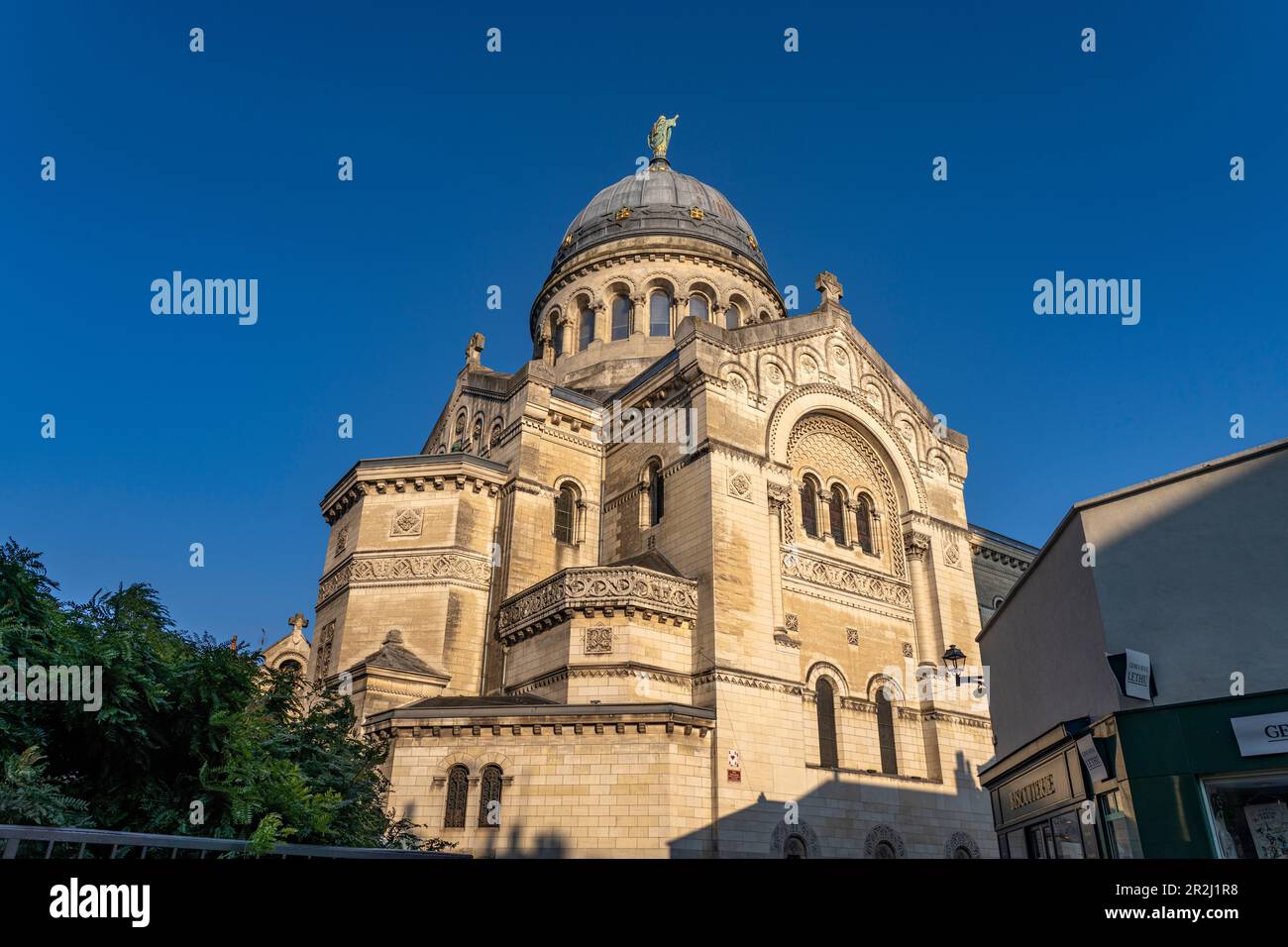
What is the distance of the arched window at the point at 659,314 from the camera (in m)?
38.3

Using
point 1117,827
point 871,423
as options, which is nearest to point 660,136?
point 871,423

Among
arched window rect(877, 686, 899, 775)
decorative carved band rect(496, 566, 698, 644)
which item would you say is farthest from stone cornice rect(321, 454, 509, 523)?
arched window rect(877, 686, 899, 775)

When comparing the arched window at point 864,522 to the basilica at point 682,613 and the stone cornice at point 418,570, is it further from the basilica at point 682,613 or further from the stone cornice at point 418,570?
the stone cornice at point 418,570

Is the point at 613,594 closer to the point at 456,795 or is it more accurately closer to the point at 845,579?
the point at 456,795

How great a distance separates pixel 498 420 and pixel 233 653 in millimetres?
21479

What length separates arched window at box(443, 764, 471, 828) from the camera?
68.3 ft

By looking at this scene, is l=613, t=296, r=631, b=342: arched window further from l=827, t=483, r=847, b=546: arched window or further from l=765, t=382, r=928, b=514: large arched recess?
l=827, t=483, r=847, b=546: arched window

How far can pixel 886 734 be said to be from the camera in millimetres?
26531

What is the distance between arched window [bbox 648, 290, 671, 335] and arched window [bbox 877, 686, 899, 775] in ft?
60.1

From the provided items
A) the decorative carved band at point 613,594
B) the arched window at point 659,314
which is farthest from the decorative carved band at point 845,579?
the arched window at point 659,314

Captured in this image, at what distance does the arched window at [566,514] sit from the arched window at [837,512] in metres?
8.44

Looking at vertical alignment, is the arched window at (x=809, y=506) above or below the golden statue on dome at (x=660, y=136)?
below

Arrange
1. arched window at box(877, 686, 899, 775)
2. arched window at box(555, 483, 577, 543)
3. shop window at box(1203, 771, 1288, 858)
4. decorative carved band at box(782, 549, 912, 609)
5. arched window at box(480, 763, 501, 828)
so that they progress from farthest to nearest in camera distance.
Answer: arched window at box(555, 483, 577, 543) → decorative carved band at box(782, 549, 912, 609) → arched window at box(877, 686, 899, 775) → arched window at box(480, 763, 501, 828) → shop window at box(1203, 771, 1288, 858)
